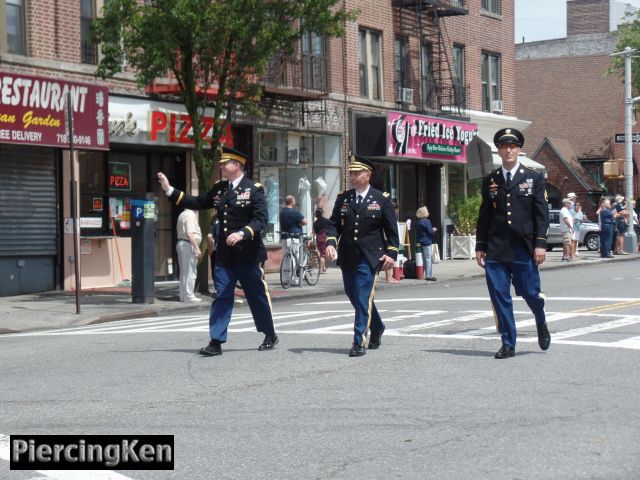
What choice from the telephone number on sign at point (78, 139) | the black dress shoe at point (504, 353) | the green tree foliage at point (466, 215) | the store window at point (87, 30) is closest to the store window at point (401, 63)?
the green tree foliage at point (466, 215)

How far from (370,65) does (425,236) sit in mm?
8266

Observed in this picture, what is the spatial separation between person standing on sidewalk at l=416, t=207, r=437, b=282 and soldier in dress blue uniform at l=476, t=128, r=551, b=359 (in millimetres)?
13796

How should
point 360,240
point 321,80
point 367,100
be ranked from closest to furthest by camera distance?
point 360,240
point 321,80
point 367,100

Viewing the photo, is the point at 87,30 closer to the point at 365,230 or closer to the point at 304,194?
the point at 304,194

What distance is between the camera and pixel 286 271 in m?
22.2

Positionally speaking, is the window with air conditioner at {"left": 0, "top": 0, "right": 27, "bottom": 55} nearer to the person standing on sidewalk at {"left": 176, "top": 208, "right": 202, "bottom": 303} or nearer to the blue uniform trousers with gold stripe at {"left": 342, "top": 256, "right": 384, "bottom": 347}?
the person standing on sidewalk at {"left": 176, "top": 208, "right": 202, "bottom": 303}

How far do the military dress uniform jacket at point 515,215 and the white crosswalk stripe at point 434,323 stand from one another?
1.63 metres

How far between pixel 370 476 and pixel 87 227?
17103mm

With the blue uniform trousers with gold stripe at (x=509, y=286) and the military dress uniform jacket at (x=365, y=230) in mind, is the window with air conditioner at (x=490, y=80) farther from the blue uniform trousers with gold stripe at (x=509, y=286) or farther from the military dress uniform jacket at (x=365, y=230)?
the blue uniform trousers with gold stripe at (x=509, y=286)

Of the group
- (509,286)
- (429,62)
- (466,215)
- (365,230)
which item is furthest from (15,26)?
(466,215)

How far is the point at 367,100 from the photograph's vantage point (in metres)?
30.7

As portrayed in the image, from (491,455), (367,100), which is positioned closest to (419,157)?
(367,100)

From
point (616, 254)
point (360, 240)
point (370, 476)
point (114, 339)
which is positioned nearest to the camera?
point (370, 476)

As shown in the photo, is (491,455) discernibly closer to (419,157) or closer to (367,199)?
(367,199)
